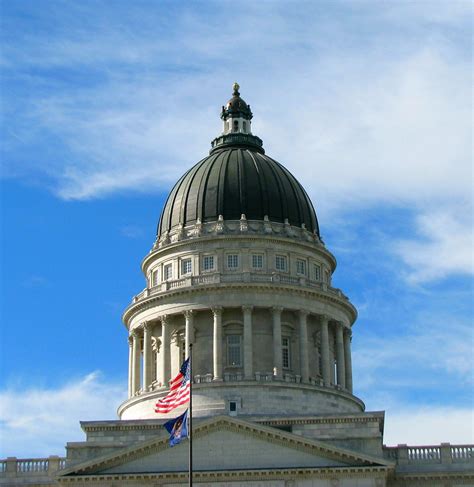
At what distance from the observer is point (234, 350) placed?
7500 centimetres

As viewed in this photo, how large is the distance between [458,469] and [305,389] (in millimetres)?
12779

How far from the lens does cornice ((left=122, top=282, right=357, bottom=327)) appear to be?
246 ft

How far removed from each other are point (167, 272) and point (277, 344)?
402 inches

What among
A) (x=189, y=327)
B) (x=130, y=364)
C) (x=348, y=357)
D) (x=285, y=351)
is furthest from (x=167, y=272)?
(x=348, y=357)

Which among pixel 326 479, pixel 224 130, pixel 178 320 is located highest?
pixel 224 130

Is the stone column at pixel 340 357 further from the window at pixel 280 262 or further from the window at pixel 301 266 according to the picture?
the window at pixel 280 262

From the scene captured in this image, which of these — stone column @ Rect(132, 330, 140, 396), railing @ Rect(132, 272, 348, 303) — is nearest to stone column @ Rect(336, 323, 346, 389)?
railing @ Rect(132, 272, 348, 303)

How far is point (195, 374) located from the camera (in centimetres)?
7419

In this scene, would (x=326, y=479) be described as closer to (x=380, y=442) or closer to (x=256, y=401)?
(x=380, y=442)

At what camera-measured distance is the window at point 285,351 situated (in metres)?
75.2

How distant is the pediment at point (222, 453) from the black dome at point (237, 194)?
21.0 metres

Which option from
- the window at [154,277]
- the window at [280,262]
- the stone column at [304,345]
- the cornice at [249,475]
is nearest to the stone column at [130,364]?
the window at [154,277]

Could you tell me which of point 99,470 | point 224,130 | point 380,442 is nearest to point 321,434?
point 380,442

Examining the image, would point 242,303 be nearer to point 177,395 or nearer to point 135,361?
point 135,361
